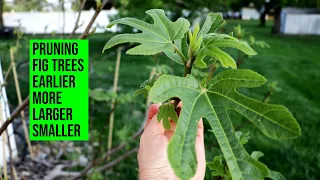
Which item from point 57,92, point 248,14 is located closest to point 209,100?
point 57,92

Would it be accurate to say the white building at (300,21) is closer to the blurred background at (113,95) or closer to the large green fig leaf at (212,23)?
the blurred background at (113,95)

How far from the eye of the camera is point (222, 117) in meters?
0.52

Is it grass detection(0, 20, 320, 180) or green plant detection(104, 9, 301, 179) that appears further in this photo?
grass detection(0, 20, 320, 180)

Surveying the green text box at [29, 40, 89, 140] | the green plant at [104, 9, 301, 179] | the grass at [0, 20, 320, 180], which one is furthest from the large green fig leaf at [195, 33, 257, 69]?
the grass at [0, 20, 320, 180]

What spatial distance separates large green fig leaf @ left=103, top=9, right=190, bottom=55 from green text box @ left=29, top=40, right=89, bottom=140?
1.16 feet

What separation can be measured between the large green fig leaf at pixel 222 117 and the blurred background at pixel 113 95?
1.61ft

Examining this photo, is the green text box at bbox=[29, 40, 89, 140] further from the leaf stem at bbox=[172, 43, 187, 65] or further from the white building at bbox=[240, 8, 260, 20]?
the white building at bbox=[240, 8, 260, 20]

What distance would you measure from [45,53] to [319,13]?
10644 mm

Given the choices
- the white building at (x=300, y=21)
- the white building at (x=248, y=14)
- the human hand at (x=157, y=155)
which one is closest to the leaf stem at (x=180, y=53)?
the human hand at (x=157, y=155)

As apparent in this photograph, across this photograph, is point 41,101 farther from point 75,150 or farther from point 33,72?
point 75,150

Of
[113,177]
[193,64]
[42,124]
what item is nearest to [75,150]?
[113,177]

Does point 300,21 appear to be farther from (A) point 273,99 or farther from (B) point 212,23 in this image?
(B) point 212,23

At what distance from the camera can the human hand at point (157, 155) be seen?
633mm

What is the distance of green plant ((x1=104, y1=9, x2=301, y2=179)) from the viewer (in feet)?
1.52
